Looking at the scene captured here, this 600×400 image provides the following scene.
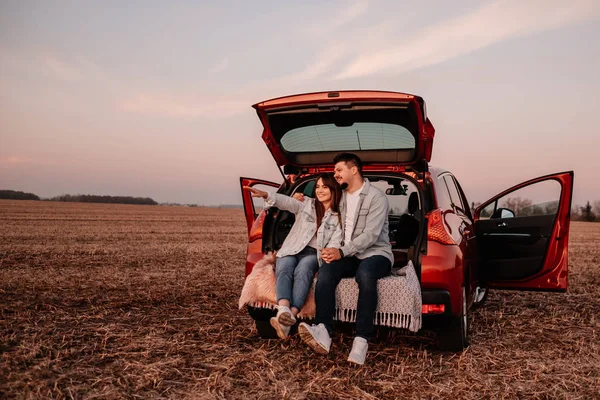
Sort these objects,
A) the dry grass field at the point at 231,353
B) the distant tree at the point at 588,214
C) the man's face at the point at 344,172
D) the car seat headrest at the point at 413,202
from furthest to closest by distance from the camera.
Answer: the distant tree at the point at 588,214 < the car seat headrest at the point at 413,202 < the man's face at the point at 344,172 < the dry grass field at the point at 231,353

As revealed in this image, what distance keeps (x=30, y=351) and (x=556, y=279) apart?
492cm

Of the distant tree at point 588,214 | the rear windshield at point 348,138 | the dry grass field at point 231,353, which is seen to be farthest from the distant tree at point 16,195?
the rear windshield at point 348,138

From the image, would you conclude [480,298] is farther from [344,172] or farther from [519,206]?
[344,172]

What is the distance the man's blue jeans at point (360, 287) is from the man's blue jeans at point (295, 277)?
132mm

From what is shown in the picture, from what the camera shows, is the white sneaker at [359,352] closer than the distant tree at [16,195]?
Yes

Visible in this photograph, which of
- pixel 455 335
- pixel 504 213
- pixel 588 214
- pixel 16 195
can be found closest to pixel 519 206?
pixel 504 213

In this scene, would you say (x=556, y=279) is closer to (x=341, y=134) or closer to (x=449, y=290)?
(x=449, y=290)

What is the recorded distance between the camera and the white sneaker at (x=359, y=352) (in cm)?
388

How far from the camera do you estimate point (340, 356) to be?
433 centimetres

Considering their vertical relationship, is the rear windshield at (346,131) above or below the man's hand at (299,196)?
above

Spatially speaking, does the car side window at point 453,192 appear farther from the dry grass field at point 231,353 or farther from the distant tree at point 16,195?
the distant tree at point 16,195

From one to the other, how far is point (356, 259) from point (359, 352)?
2.55 ft

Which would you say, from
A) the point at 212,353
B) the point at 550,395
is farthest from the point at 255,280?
the point at 550,395

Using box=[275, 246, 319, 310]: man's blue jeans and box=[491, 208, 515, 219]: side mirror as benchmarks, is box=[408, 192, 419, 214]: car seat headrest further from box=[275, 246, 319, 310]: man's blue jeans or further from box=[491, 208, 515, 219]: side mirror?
box=[275, 246, 319, 310]: man's blue jeans
